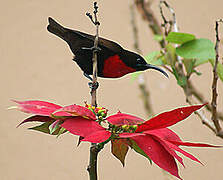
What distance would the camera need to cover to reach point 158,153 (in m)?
0.19

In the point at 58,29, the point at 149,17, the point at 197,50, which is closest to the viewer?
the point at 58,29

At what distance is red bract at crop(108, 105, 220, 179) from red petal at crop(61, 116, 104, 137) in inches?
0.7

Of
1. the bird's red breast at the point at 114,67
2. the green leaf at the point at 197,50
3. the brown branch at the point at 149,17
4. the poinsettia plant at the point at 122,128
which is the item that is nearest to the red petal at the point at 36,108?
the poinsettia plant at the point at 122,128

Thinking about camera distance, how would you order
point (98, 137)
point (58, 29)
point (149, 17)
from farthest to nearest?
1. point (149, 17)
2. point (58, 29)
3. point (98, 137)

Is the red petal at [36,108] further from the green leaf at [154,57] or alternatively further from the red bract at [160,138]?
the green leaf at [154,57]

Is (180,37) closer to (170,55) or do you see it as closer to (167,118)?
(170,55)

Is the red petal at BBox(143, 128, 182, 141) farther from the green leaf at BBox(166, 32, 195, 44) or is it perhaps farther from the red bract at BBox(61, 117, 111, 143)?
the green leaf at BBox(166, 32, 195, 44)

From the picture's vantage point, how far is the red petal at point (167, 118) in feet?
0.68

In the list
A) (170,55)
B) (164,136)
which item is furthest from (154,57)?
(164,136)

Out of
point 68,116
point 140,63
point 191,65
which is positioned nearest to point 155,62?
point 191,65

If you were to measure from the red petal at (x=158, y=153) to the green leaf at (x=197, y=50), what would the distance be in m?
0.25

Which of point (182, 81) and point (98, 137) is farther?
point (182, 81)

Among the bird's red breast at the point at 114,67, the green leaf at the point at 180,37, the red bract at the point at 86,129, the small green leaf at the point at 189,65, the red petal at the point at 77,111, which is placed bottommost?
the red bract at the point at 86,129

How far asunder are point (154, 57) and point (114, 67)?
206mm
